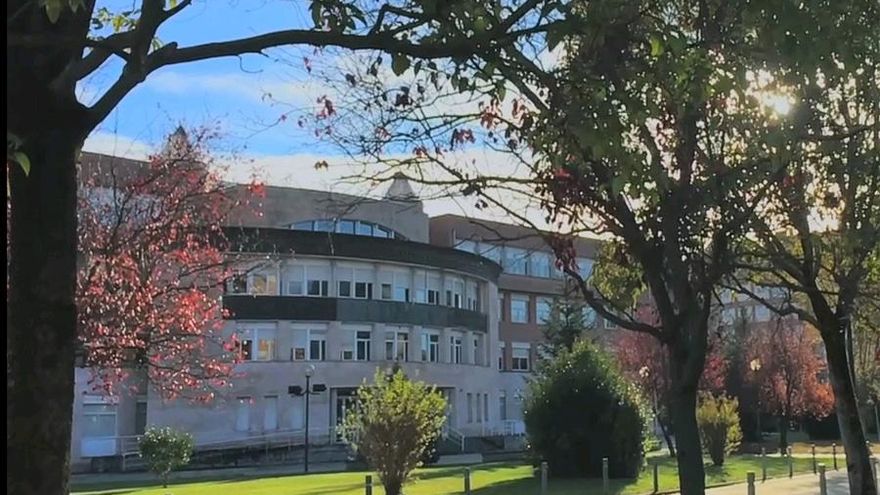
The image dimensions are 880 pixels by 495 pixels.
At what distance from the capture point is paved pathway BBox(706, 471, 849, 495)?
23.6m

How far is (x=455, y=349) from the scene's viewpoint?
2355 inches

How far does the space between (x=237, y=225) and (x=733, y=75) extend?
32556mm

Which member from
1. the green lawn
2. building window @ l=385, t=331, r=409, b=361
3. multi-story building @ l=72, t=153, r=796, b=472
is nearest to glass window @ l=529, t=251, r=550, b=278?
Result: multi-story building @ l=72, t=153, r=796, b=472

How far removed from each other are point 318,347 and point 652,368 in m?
17.4

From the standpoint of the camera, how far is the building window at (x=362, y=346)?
2122 inches

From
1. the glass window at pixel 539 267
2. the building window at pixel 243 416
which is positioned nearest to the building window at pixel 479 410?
the glass window at pixel 539 267

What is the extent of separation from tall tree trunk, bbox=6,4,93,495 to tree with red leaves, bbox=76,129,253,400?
1345cm

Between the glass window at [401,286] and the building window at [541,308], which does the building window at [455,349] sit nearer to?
the glass window at [401,286]

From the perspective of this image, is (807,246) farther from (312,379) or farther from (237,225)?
(312,379)

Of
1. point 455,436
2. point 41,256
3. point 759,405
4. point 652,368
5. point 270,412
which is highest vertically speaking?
point 652,368

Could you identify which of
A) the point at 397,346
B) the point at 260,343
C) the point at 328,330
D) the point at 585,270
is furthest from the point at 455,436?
the point at 585,270

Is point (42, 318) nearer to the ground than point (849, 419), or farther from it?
farther from it

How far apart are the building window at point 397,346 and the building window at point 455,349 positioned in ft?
12.9

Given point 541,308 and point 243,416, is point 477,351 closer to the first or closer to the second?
point 541,308
